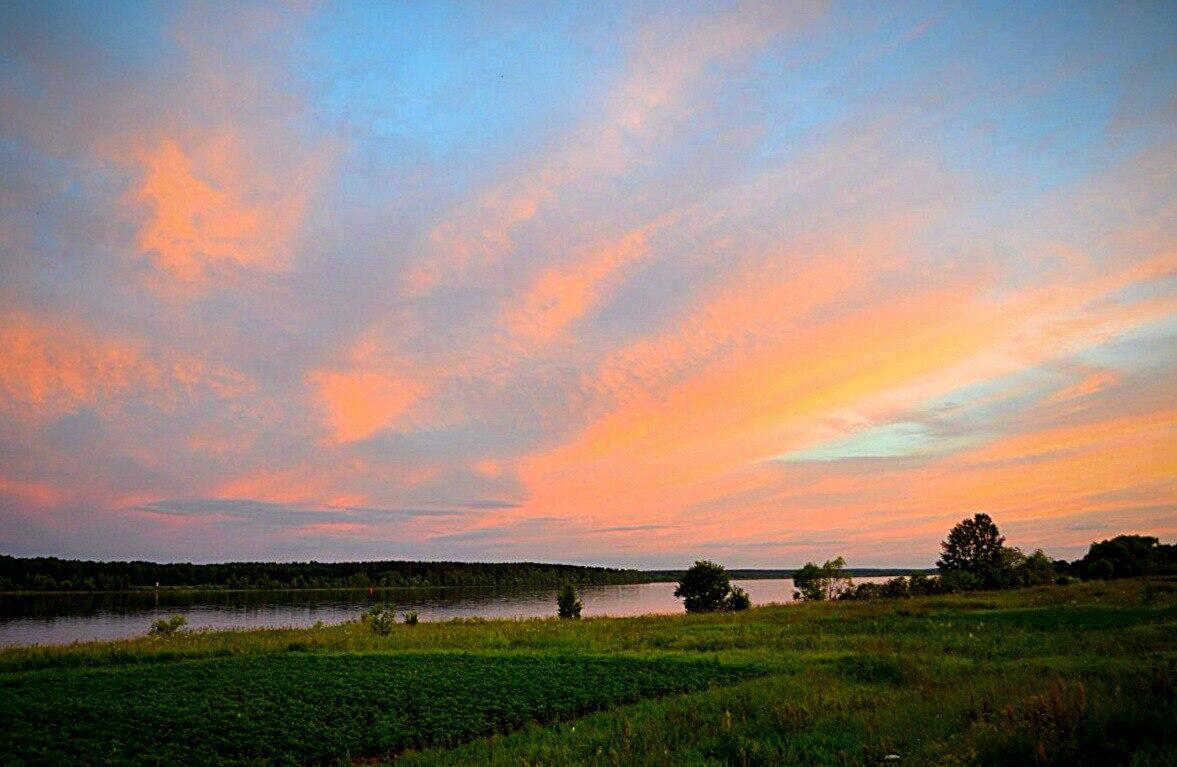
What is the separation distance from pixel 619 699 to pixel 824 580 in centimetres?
8695

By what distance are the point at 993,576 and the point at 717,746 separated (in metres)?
101

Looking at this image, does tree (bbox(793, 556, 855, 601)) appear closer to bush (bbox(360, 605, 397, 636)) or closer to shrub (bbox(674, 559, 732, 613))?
shrub (bbox(674, 559, 732, 613))

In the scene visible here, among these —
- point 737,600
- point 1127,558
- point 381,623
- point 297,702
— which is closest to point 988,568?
point 1127,558

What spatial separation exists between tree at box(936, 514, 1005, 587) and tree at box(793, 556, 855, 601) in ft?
82.7

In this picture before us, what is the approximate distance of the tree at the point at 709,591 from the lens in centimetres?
8669

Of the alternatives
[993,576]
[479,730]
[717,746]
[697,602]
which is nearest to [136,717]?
[479,730]

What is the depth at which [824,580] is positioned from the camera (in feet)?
324

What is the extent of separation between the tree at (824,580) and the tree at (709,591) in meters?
15.2

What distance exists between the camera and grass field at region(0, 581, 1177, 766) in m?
11.8

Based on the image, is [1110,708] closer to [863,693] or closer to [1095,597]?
[863,693]

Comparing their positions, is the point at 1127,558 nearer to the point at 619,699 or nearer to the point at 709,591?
the point at 709,591

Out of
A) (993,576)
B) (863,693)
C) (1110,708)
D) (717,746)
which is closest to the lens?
(1110,708)

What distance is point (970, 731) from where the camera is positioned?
38.1 ft

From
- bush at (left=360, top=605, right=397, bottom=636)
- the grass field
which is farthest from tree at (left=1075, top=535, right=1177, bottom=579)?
bush at (left=360, top=605, right=397, bottom=636)
